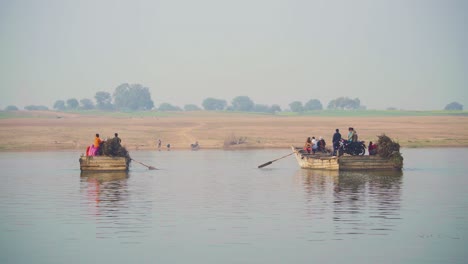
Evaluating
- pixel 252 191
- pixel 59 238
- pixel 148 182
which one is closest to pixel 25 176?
pixel 148 182

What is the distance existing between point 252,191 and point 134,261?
51.0 ft

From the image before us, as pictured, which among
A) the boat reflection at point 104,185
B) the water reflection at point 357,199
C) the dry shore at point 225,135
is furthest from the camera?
the dry shore at point 225,135

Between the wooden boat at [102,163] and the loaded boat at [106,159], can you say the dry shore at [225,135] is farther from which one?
the wooden boat at [102,163]

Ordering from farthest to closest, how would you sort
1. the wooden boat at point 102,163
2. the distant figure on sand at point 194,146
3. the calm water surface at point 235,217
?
the distant figure on sand at point 194,146
the wooden boat at point 102,163
the calm water surface at point 235,217

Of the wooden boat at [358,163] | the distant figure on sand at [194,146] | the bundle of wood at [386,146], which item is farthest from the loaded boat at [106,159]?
the distant figure on sand at [194,146]

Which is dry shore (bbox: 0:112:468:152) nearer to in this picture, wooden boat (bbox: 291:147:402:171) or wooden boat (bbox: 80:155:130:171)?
wooden boat (bbox: 80:155:130:171)

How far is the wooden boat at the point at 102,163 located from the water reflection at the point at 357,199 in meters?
10.2

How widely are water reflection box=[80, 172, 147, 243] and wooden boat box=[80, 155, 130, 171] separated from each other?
224cm

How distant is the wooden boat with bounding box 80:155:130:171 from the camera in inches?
1750

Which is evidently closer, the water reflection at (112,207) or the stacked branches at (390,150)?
the water reflection at (112,207)

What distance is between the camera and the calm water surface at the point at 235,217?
19688 millimetres

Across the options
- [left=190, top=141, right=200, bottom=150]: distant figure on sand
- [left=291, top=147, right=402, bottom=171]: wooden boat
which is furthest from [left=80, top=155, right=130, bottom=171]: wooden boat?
[left=190, top=141, right=200, bottom=150]: distant figure on sand

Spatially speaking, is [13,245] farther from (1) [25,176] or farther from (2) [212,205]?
(1) [25,176]

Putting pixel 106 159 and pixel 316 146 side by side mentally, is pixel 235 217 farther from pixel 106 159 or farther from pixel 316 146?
pixel 316 146
